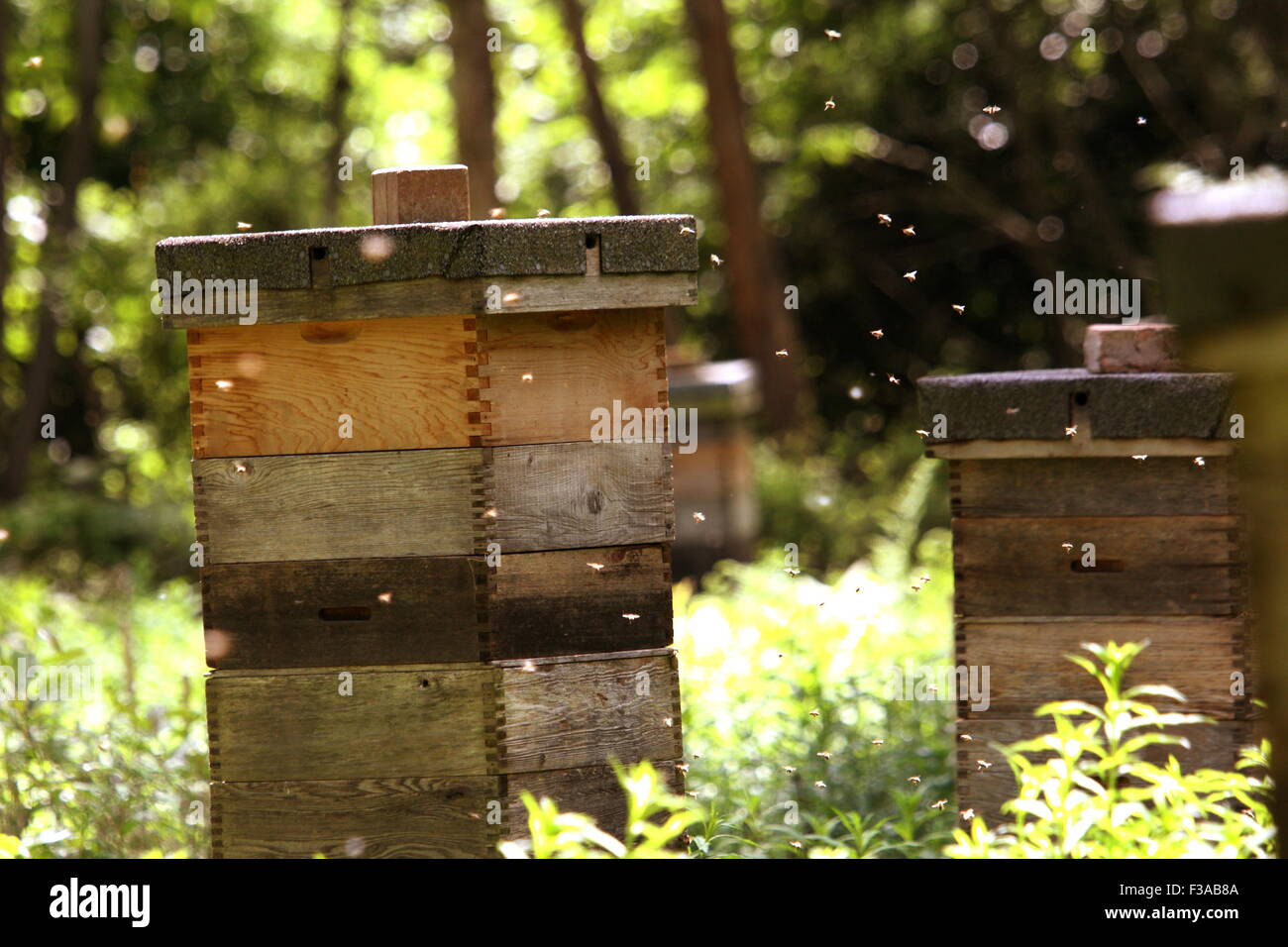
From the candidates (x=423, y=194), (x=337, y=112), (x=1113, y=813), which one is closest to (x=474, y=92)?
(x=423, y=194)

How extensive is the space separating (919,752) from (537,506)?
192cm

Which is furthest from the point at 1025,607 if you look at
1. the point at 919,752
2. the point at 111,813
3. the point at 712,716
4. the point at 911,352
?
the point at 911,352

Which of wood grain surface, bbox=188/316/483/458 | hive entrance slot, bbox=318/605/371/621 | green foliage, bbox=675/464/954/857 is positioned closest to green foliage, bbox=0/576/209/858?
hive entrance slot, bbox=318/605/371/621

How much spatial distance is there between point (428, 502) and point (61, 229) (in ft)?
38.9

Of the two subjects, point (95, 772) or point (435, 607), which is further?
point (95, 772)

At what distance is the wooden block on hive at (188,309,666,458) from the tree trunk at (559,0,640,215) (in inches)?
453

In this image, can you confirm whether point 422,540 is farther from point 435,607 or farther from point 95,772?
point 95,772

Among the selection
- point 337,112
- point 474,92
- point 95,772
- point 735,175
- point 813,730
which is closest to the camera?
point 95,772

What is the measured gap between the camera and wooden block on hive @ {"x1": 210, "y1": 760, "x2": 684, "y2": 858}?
9.89 feet

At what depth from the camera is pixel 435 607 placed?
9.98 ft

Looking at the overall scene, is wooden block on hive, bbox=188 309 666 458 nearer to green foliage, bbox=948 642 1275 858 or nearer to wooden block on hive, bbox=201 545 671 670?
wooden block on hive, bbox=201 545 671 670

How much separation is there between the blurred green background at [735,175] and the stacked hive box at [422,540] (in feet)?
21.2

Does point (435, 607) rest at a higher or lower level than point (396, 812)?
higher

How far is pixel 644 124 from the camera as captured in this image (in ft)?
72.7
